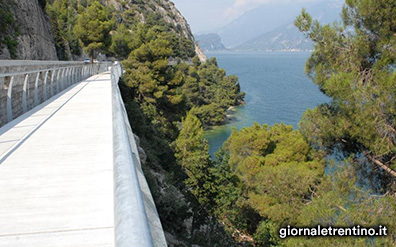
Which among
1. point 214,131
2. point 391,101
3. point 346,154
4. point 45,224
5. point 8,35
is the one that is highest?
point 8,35

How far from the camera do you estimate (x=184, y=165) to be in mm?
20531

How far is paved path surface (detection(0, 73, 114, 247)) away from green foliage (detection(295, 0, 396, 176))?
4893mm

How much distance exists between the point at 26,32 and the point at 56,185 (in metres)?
20.3

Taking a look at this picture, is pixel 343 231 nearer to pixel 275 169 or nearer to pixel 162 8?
pixel 275 169

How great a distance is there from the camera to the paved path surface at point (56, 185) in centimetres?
252

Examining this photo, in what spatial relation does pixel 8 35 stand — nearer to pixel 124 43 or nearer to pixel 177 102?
Answer: pixel 177 102

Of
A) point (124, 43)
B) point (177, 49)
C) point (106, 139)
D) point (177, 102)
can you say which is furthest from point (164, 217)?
point (177, 49)

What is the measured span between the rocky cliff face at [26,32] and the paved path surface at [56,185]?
13.0m

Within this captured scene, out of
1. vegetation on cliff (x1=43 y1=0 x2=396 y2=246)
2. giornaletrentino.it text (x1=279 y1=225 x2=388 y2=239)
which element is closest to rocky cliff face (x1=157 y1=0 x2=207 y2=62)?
vegetation on cliff (x1=43 y1=0 x2=396 y2=246)

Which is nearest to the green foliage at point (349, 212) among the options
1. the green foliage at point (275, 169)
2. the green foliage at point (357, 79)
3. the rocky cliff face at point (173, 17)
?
the green foliage at point (357, 79)

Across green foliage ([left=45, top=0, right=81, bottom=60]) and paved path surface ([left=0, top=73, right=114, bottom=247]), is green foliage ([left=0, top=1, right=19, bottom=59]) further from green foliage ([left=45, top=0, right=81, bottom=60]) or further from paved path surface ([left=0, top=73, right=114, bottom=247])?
green foliage ([left=45, top=0, right=81, bottom=60])

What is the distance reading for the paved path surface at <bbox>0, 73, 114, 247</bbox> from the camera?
252 cm

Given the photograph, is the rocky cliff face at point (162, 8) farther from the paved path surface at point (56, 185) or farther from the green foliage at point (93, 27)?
the paved path surface at point (56, 185)

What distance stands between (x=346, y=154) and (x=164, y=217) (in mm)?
4948
